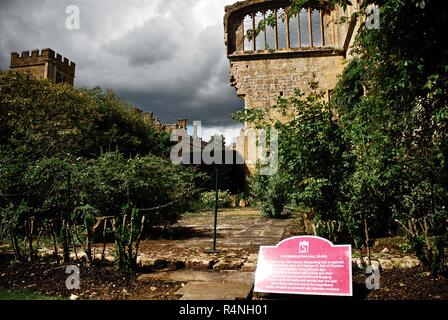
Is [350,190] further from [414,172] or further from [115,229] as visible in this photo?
[115,229]

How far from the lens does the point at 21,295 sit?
3518 millimetres

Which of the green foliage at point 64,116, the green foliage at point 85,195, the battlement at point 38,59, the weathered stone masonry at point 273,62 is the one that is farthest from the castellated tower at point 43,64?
the green foliage at point 85,195

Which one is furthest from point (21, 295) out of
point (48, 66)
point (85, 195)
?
point (48, 66)

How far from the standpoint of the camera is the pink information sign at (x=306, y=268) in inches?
112

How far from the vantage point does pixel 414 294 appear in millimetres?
3102

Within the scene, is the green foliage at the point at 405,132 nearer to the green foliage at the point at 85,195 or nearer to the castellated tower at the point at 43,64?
the green foliage at the point at 85,195

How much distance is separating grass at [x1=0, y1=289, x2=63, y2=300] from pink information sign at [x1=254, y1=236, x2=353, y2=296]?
2199mm

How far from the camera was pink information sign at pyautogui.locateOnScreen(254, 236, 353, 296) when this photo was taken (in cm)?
284

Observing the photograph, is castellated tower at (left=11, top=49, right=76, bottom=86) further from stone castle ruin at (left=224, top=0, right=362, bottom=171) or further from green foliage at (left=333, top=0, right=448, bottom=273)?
green foliage at (left=333, top=0, right=448, bottom=273)

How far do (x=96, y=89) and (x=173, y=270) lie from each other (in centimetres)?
1782

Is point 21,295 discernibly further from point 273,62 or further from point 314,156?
point 273,62

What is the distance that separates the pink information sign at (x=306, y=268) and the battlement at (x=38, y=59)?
3394 cm
